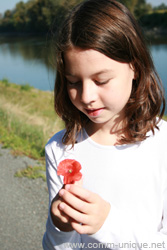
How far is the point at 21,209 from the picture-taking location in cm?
318

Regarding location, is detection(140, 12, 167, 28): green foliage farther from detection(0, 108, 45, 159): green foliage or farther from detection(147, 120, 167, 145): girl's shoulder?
detection(147, 120, 167, 145): girl's shoulder

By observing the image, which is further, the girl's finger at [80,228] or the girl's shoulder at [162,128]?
the girl's shoulder at [162,128]

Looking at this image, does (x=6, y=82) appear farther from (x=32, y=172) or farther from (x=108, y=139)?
(x=108, y=139)

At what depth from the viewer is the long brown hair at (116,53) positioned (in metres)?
1.23

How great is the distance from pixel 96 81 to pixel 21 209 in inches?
99.9

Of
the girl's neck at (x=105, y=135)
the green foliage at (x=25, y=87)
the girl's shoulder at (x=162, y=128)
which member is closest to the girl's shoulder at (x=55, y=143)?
the girl's neck at (x=105, y=135)

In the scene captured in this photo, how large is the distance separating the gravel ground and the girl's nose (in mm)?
2131

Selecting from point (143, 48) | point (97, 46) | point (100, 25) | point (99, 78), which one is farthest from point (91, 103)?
point (143, 48)

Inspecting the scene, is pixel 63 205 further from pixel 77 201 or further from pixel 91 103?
pixel 91 103

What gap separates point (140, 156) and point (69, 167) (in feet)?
1.70

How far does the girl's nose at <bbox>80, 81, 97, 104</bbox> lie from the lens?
47.2 inches

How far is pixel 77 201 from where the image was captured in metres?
1.01

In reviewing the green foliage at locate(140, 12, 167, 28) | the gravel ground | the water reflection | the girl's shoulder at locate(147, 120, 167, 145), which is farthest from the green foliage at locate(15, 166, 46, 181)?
the green foliage at locate(140, 12, 167, 28)

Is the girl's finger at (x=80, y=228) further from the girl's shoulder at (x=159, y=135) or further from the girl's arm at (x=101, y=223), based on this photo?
the girl's shoulder at (x=159, y=135)
